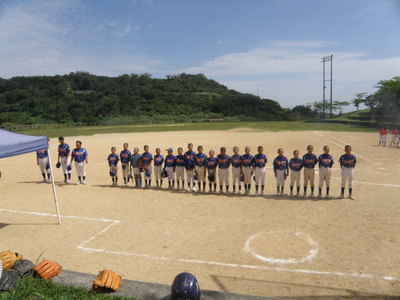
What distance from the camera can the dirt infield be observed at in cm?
581

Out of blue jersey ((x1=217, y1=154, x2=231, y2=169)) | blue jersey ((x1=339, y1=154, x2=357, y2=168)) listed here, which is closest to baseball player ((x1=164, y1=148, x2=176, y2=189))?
blue jersey ((x1=217, y1=154, x2=231, y2=169))

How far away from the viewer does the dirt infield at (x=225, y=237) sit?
19.1 feet

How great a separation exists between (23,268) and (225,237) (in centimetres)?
460

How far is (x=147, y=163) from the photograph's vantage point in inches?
509

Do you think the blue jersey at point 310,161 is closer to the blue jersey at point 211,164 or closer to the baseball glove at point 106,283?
the blue jersey at point 211,164

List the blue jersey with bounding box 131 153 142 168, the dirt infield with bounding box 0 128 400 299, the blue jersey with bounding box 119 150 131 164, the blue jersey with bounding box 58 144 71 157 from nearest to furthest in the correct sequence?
the dirt infield with bounding box 0 128 400 299, the blue jersey with bounding box 131 153 142 168, the blue jersey with bounding box 119 150 131 164, the blue jersey with bounding box 58 144 71 157

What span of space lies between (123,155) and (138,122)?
213 ft

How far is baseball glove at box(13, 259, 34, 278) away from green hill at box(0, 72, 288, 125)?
236ft

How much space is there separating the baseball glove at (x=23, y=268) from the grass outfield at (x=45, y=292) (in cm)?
20

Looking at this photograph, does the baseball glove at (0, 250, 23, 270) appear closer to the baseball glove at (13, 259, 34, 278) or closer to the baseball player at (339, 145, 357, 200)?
the baseball glove at (13, 259, 34, 278)

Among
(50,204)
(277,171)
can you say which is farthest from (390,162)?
(50,204)

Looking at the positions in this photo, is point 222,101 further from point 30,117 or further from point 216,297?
point 216,297

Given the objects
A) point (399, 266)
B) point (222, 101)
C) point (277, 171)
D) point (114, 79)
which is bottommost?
point (399, 266)

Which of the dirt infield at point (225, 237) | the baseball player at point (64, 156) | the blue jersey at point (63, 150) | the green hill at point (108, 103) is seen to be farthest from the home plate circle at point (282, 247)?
the green hill at point (108, 103)
